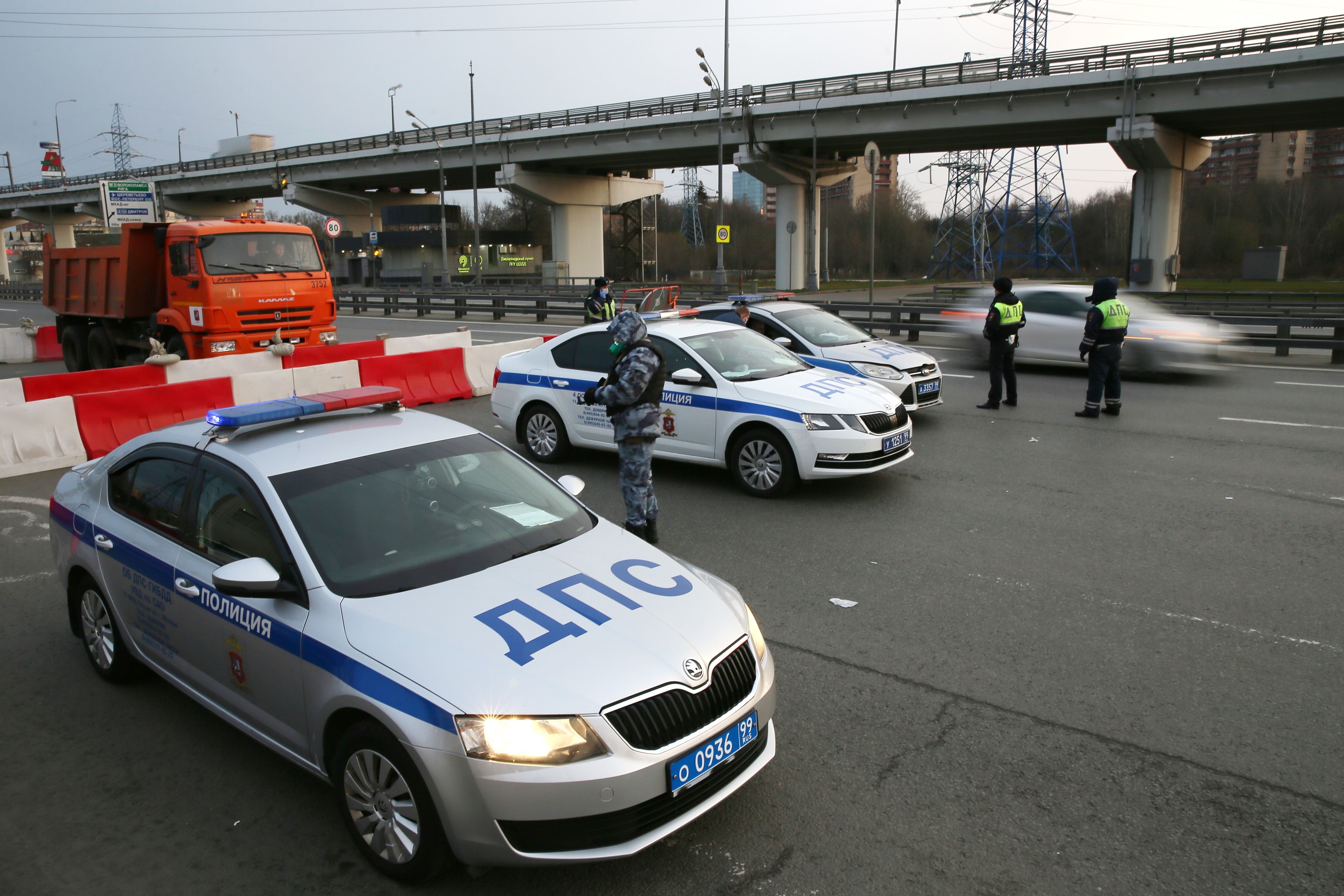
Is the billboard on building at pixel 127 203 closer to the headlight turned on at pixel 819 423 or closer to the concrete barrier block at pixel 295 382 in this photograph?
the concrete barrier block at pixel 295 382

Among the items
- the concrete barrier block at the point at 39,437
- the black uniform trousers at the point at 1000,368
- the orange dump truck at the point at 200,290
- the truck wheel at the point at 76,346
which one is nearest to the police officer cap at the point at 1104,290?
the black uniform trousers at the point at 1000,368

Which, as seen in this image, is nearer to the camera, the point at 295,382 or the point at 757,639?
the point at 757,639

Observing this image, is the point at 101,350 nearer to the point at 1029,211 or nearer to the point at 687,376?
the point at 687,376

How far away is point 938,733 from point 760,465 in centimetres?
434

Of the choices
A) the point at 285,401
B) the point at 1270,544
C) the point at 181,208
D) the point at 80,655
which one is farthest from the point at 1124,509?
the point at 181,208

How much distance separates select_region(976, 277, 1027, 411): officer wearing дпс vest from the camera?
39.7 ft

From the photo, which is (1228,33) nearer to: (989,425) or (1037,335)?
(1037,335)

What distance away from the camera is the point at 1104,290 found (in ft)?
38.0

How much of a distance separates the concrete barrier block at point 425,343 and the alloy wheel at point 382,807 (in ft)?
46.0

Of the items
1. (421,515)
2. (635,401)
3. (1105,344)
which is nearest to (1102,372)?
(1105,344)

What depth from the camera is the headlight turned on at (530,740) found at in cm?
279

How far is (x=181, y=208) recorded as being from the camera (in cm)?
7925

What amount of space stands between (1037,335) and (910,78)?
26303mm

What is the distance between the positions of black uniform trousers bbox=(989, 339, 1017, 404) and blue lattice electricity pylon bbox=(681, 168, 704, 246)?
74.4 m
